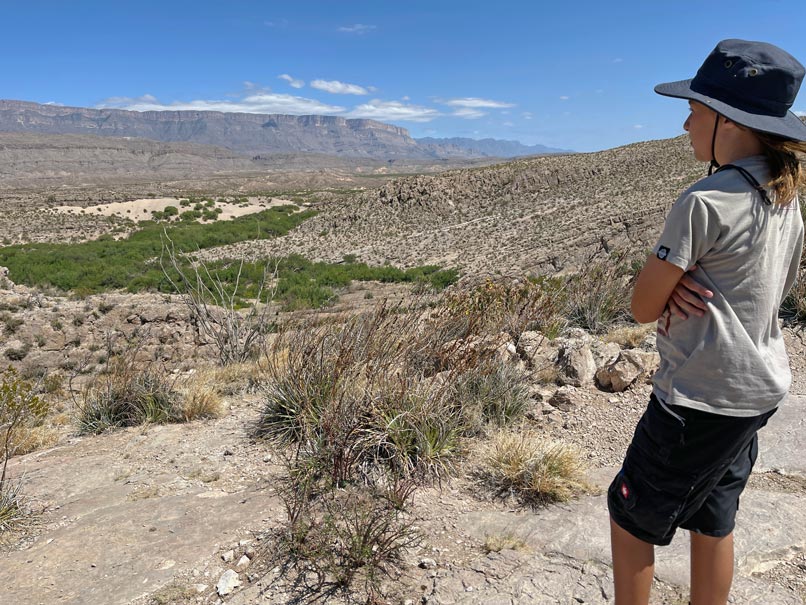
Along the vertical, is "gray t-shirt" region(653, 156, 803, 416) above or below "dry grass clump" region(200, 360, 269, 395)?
A: above

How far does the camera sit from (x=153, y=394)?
4.39 meters

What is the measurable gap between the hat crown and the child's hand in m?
0.46

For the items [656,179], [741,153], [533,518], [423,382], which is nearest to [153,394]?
[423,382]

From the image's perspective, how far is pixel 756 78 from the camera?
1492 mm

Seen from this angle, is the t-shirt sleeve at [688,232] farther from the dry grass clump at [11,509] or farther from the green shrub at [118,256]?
the green shrub at [118,256]

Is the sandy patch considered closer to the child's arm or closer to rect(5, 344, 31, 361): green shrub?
rect(5, 344, 31, 361): green shrub

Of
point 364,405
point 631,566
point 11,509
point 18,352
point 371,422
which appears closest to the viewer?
point 631,566

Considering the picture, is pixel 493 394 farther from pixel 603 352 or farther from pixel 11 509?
pixel 11 509

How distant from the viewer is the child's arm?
60.7 inches

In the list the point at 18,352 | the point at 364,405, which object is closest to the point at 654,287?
the point at 364,405

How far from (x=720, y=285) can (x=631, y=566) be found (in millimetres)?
906

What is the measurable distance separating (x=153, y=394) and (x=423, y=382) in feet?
7.27

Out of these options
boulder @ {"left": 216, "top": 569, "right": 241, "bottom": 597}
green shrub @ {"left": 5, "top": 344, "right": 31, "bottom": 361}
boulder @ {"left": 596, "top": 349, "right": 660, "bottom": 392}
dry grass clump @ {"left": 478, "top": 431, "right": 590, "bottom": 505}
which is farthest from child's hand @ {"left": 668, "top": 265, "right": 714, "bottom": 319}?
green shrub @ {"left": 5, "top": 344, "right": 31, "bottom": 361}

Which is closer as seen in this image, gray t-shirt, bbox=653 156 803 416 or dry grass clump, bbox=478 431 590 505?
gray t-shirt, bbox=653 156 803 416
